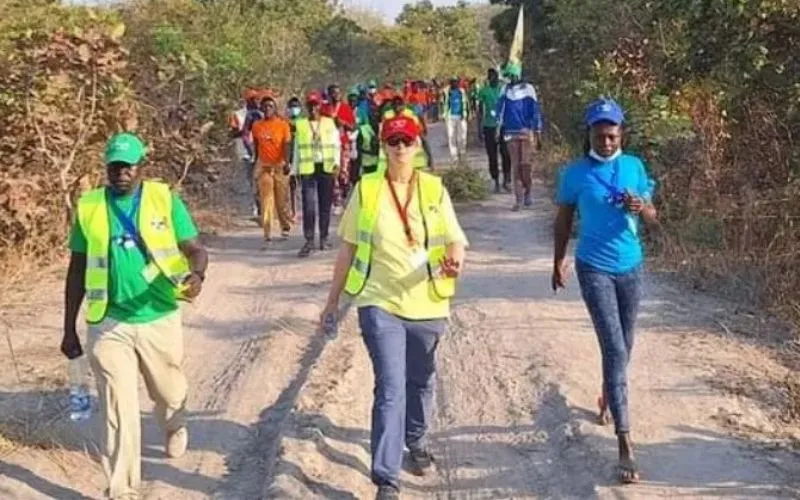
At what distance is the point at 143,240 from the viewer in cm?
583

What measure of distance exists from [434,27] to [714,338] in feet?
160

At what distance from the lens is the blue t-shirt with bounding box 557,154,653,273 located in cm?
595

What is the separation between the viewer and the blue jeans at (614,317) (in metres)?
5.86

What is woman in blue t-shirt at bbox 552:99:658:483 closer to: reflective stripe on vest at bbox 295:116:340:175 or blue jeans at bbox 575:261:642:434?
blue jeans at bbox 575:261:642:434

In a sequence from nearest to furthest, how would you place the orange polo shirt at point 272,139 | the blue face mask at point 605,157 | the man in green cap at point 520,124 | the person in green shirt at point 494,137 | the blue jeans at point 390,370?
1. the blue jeans at point 390,370
2. the blue face mask at point 605,157
3. the orange polo shirt at point 272,139
4. the man in green cap at point 520,124
5. the person in green shirt at point 494,137

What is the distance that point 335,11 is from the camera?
4775 centimetres

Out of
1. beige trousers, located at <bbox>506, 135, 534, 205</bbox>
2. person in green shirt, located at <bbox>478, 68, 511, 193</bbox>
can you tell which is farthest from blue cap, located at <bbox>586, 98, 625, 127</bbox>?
person in green shirt, located at <bbox>478, 68, 511, 193</bbox>

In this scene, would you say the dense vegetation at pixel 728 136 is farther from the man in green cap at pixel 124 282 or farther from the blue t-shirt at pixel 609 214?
the man in green cap at pixel 124 282

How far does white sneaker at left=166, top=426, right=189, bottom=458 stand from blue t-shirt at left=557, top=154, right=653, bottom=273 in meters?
2.36

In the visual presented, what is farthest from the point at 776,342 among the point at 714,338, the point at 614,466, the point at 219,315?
the point at 219,315

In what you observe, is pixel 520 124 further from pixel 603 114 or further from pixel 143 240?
pixel 143 240

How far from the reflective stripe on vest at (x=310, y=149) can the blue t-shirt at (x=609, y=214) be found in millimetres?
6905

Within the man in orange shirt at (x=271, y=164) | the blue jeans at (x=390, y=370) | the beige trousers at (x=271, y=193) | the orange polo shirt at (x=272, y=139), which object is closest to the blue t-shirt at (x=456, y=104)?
the man in orange shirt at (x=271, y=164)

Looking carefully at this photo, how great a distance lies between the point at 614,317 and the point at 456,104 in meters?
15.8
